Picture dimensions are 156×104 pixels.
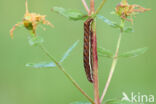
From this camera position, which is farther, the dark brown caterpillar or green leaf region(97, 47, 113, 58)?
green leaf region(97, 47, 113, 58)

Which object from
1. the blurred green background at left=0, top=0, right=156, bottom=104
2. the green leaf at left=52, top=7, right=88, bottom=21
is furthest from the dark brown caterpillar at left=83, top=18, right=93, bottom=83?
the blurred green background at left=0, top=0, right=156, bottom=104

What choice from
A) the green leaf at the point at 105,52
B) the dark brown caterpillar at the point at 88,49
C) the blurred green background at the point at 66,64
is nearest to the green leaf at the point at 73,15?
the dark brown caterpillar at the point at 88,49

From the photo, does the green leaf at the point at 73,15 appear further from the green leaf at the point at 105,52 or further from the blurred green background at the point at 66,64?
the blurred green background at the point at 66,64

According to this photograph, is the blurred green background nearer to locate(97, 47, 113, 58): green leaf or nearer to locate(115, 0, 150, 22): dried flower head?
locate(97, 47, 113, 58): green leaf

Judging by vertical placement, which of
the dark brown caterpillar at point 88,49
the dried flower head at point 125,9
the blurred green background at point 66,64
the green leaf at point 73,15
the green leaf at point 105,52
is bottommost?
the blurred green background at point 66,64

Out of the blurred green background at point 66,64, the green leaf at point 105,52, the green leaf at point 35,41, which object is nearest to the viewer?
the green leaf at point 35,41

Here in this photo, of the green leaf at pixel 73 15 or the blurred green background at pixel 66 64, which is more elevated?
the green leaf at pixel 73 15

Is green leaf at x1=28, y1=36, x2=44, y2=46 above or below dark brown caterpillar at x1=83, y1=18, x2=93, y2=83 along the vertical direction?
above

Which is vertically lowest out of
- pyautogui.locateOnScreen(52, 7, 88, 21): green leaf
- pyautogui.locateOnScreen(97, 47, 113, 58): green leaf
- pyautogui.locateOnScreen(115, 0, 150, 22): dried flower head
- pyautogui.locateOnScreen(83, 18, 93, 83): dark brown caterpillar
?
pyautogui.locateOnScreen(97, 47, 113, 58): green leaf

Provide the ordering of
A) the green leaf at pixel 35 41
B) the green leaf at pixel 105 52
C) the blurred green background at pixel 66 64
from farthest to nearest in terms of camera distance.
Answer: the blurred green background at pixel 66 64, the green leaf at pixel 105 52, the green leaf at pixel 35 41
